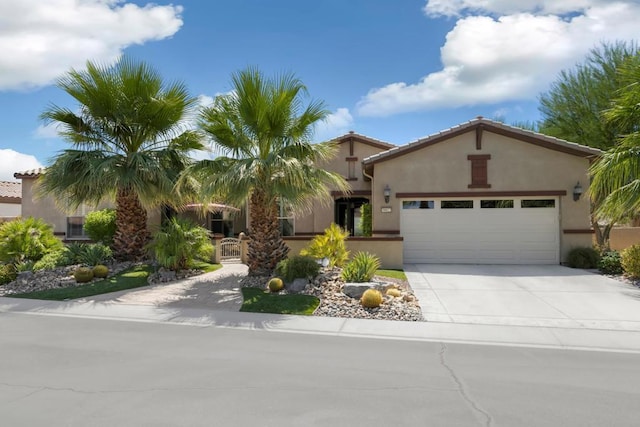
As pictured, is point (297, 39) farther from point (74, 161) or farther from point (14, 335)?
point (14, 335)

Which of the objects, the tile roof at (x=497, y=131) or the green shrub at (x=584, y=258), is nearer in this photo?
the green shrub at (x=584, y=258)

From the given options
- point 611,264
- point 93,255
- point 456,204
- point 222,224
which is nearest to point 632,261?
point 611,264

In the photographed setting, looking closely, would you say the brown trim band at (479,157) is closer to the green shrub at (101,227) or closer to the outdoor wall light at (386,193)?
the outdoor wall light at (386,193)

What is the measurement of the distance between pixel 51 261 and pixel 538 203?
17.2 metres

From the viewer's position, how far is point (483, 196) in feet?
51.2

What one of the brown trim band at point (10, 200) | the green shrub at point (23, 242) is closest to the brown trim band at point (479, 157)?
the green shrub at point (23, 242)

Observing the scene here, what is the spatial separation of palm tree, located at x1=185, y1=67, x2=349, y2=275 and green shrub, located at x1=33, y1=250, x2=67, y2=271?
6.15 m

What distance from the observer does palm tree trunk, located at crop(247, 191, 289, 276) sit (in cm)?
1204

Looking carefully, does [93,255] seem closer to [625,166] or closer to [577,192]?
[625,166]

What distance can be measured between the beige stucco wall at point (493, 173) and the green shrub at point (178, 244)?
653 centimetres

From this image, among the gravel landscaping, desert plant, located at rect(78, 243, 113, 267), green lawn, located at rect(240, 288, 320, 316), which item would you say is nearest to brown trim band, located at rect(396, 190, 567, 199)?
the gravel landscaping

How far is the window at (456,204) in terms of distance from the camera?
1584cm

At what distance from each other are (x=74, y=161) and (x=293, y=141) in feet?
23.4

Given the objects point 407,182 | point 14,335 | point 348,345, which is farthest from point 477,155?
point 14,335
